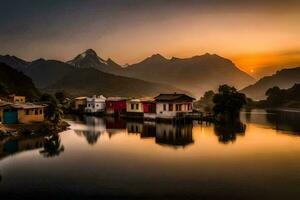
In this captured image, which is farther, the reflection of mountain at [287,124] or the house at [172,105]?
the house at [172,105]

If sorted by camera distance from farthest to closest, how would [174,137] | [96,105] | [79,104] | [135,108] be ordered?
[79,104], [96,105], [135,108], [174,137]

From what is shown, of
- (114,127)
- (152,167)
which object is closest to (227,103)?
(114,127)

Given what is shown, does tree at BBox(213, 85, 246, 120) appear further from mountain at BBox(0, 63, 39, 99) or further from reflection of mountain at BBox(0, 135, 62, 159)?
mountain at BBox(0, 63, 39, 99)

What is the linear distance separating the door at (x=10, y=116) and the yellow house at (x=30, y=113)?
0.51 m

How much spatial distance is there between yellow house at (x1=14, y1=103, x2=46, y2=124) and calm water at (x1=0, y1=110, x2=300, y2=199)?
6.94m

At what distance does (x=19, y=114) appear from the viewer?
4681cm

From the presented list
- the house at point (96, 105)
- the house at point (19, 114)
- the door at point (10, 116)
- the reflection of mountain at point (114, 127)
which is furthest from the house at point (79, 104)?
the door at point (10, 116)

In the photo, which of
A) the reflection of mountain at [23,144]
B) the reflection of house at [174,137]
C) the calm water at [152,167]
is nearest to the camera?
the calm water at [152,167]

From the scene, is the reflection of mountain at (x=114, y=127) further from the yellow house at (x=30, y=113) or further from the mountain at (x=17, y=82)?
the mountain at (x=17, y=82)

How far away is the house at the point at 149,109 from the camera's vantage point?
68.5 m

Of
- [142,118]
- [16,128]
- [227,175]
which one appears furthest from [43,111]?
[227,175]

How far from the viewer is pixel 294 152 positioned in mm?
34188

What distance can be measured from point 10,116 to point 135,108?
108ft

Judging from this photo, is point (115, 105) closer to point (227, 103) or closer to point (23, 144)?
point (227, 103)
